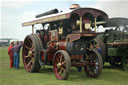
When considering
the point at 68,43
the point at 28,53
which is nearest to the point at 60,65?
the point at 68,43

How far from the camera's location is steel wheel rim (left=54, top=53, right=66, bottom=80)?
693 centimetres

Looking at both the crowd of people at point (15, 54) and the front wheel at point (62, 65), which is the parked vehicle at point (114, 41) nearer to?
the front wheel at point (62, 65)

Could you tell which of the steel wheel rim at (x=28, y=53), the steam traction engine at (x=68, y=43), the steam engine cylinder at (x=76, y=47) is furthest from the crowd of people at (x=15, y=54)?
the steam engine cylinder at (x=76, y=47)

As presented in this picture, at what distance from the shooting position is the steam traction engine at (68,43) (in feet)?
23.1

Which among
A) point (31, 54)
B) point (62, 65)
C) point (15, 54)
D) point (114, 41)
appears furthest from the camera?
point (15, 54)

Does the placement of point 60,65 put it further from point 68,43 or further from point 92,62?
point 92,62

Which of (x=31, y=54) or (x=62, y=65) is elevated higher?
(x=31, y=54)

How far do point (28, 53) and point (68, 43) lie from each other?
8.13 feet

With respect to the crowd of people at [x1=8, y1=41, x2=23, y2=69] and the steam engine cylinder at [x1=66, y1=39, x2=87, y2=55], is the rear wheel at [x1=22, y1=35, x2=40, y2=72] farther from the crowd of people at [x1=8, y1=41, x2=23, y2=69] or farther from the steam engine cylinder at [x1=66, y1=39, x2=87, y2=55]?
the steam engine cylinder at [x1=66, y1=39, x2=87, y2=55]

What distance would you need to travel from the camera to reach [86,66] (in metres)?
7.64

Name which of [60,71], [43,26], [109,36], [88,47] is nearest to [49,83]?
[60,71]

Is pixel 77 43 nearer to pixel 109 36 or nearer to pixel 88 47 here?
pixel 88 47

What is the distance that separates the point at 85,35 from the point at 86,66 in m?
1.26

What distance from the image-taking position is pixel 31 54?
8812 mm
